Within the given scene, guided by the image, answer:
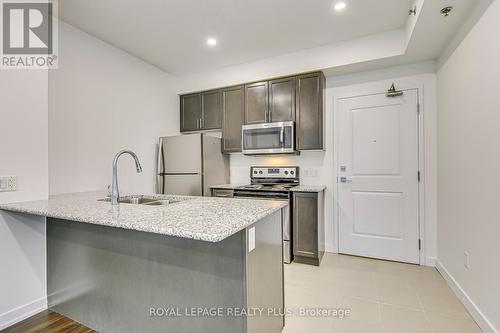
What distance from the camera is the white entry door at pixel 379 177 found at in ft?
9.78

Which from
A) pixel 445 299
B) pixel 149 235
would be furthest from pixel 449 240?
pixel 149 235

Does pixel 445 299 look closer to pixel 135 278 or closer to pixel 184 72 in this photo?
pixel 135 278

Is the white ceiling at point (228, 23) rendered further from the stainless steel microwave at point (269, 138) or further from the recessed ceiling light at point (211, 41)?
the stainless steel microwave at point (269, 138)

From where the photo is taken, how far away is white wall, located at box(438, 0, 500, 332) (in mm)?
1653

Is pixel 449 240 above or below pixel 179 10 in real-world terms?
below

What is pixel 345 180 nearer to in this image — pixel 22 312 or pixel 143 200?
pixel 143 200

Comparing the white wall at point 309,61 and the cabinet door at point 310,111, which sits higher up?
the white wall at point 309,61

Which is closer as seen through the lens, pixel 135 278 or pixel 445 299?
pixel 135 278

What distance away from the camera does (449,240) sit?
96.8 inches

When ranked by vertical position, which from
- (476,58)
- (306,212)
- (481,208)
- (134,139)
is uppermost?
(476,58)

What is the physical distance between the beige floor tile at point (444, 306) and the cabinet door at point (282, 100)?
92.9 inches

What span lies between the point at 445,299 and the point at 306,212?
1.45 metres

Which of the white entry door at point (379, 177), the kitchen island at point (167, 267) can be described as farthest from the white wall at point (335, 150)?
the kitchen island at point (167, 267)

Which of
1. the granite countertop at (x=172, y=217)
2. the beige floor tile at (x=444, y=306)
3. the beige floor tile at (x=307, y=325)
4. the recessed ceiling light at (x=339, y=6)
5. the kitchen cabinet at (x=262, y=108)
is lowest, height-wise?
the beige floor tile at (x=307, y=325)
